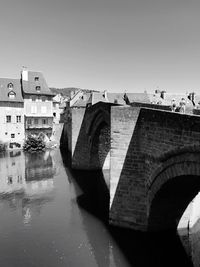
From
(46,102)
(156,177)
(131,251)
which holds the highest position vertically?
(46,102)

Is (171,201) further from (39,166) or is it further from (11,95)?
(11,95)

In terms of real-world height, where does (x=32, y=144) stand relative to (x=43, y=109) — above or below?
below

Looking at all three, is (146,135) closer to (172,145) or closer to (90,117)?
(172,145)

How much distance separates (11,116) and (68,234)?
1305 inches

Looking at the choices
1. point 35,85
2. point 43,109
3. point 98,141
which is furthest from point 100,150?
point 35,85

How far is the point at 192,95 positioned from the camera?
63.9 meters

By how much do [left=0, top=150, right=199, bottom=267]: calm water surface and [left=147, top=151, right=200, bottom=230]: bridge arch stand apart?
984mm

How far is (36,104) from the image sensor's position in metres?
47.4

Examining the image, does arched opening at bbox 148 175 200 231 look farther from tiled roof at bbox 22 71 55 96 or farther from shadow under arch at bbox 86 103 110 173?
tiled roof at bbox 22 71 55 96

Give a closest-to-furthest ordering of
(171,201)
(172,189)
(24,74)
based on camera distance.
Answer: (172,189) < (171,201) < (24,74)

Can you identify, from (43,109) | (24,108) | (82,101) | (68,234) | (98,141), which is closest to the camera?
(68,234)

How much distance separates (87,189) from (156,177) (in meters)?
11.4

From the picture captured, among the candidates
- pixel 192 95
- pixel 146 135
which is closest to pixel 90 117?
pixel 146 135

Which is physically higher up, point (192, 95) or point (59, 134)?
point (192, 95)
